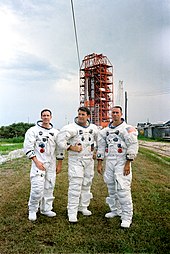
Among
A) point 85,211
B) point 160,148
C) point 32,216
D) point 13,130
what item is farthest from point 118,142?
point 13,130

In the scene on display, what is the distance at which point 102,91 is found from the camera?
26.7 metres

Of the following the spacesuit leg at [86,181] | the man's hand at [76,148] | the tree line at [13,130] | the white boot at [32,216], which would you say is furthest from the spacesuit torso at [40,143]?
the tree line at [13,130]

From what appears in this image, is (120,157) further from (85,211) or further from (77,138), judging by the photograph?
(85,211)

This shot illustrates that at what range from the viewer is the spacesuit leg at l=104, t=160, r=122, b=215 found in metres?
4.43

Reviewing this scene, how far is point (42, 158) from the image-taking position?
14.8 ft

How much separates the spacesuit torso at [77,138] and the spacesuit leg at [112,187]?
1.12 feet

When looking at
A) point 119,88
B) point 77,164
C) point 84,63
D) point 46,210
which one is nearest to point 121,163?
point 77,164

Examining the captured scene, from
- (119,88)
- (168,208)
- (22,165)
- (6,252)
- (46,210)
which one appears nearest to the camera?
(6,252)

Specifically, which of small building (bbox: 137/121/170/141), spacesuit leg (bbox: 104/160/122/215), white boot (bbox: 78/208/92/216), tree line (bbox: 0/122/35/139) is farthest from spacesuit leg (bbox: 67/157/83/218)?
tree line (bbox: 0/122/35/139)

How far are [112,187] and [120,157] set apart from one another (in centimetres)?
47

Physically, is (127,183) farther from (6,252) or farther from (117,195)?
(6,252)

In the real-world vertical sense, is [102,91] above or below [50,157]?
above

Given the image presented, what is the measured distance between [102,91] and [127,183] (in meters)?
22.7

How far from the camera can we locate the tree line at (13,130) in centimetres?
4350
